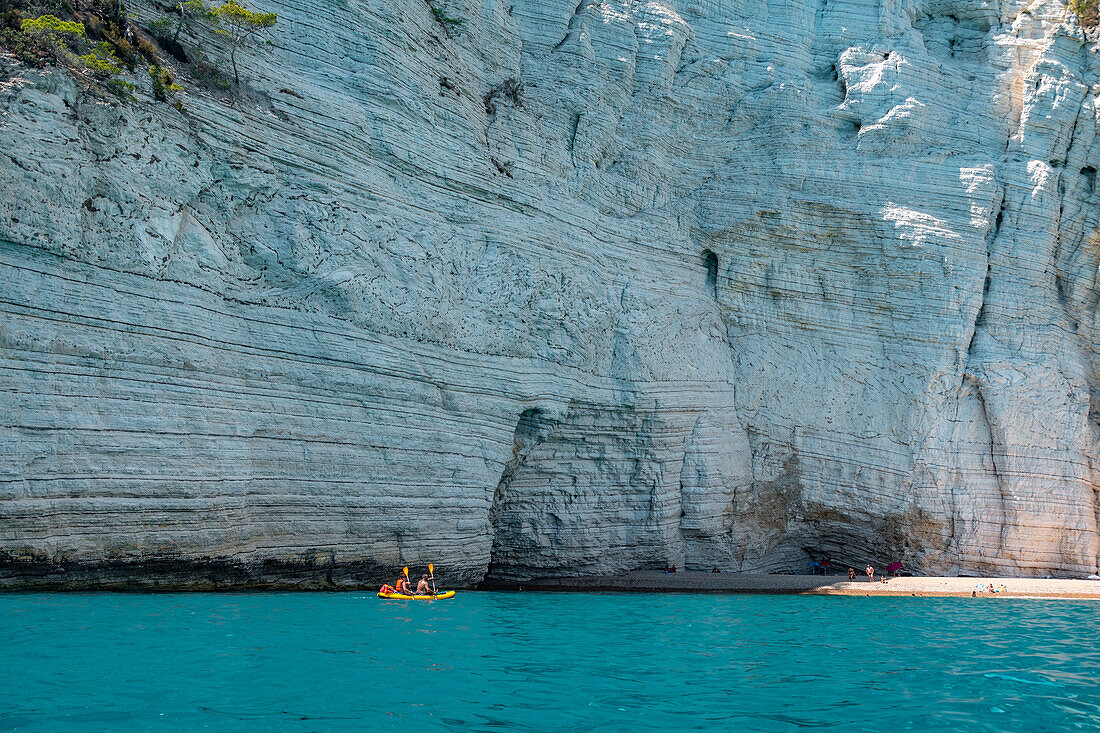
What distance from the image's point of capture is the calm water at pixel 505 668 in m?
7.85

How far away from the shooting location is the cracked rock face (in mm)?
14492

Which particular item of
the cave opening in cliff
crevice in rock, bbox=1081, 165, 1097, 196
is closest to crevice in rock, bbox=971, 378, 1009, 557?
crevice in rock, bbox=1081, 165, 1097, 196

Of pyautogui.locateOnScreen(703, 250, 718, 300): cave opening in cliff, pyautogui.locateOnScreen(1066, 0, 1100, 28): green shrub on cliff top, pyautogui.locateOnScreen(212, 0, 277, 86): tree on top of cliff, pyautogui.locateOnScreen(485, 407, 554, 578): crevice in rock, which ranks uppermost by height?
pyautogui.locateOnScreen(1066, 0, 1100, 28): green shrub on cliff top

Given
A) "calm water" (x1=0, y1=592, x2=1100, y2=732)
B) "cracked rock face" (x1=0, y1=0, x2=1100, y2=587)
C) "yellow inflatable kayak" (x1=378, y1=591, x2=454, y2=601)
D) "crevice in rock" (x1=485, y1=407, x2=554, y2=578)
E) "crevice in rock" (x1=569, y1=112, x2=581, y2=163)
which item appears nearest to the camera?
"calm water" (x1=0, y1=592, x2=1100, y2=732)

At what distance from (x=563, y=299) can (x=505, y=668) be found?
12.6 metres

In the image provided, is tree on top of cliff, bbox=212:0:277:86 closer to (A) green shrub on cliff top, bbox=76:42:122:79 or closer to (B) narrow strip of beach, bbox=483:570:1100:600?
(A) green shrub on cliff top, bbox=76:42:122:79

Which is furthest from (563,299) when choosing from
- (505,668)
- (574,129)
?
(505,668)

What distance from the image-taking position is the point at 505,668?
10.4 m

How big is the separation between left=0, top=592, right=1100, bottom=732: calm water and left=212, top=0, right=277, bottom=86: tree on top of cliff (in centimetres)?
1136

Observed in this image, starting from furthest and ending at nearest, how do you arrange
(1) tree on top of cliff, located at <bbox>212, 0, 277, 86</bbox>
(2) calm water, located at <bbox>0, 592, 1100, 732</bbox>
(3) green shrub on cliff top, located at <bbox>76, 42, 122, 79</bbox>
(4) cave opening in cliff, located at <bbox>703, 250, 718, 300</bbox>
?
1. (4) cave opening in cliff, located at <bbox>703, 250, 718, 300</bbox>
2. (1) tree on top of cliff, located at <bbox>212, 0, 277, 86</bbox>
3. (3) green shrub on cliff top, located at <bbox>76, 42, 122, 79</bbox>
4. (2) calm water, located at <bbox>0, 592, 1100, 732</bbox>

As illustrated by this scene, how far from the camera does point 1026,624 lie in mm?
15930

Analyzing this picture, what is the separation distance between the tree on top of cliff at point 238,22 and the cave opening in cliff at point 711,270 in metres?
14.0

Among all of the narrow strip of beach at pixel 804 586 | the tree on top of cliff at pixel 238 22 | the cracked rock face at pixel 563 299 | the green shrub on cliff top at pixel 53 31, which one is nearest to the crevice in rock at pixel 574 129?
the cracked rock face at pixel 563 299

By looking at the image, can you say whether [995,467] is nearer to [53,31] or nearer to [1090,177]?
[1090,177]
